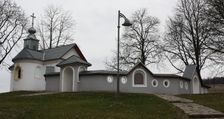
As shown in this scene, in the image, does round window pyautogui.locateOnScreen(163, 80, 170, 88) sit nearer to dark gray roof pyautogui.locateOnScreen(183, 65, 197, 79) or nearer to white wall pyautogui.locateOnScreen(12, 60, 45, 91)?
dark gray roof pyautogui.locateOnScreen(183, 65, 197, 79)

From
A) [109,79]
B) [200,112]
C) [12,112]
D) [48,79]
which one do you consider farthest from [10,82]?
[200,112]

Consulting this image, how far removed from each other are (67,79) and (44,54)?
28.8ft

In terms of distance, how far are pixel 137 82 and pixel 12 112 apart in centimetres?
1695

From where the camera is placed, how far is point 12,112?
16594 mm

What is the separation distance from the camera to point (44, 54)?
134 ft

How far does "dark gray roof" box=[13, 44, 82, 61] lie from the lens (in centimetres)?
3834

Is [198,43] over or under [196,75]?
over

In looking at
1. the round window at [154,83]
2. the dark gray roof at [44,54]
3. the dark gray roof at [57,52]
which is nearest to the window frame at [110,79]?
the round window at [154,83]

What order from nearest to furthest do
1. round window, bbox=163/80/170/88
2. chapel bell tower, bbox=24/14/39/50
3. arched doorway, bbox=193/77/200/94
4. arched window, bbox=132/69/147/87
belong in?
arched window, bbox=132/69/147/87
round window, bbox=163/80/170/88
arched doorway, bbox=193/77/200/94
chapel bell tower, bbox=24/14/39/50

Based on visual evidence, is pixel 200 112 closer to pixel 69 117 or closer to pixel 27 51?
pixel 69 117

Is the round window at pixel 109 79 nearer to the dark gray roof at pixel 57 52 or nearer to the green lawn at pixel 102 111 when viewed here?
the green lawn at pixel 102 111

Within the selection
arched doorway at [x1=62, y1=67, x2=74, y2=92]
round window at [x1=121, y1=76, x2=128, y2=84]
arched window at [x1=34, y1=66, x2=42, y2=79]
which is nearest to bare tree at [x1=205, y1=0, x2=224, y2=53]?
round window at [x1=121, y1=76, x2=128, y2=84]

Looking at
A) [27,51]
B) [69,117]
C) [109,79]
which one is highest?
[27,51]

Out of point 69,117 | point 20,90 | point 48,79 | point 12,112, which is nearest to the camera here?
point 69,117
